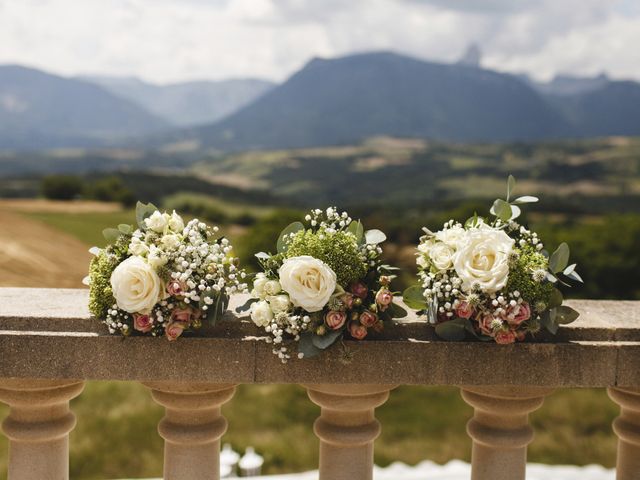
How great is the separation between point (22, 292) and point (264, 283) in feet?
5.25

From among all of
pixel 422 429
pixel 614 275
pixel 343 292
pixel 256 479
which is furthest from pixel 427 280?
pixel 614 275

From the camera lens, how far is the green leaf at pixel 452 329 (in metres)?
3.20

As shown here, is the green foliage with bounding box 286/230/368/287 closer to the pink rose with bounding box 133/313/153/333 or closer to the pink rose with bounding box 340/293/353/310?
the pink rose with bounding box 340/293/353/310

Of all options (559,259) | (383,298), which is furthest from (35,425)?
(559,259)

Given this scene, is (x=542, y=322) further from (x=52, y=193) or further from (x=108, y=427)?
(x=52, y=193)

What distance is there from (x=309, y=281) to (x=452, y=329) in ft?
2.31

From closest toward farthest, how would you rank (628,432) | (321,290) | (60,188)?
(321,290) < (628,432) < (60,188)

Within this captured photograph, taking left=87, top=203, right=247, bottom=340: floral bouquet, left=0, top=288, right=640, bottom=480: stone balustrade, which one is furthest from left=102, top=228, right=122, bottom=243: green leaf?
left=0, top=288, right=640, bottom=480: stone balustrade

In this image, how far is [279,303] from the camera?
315cm

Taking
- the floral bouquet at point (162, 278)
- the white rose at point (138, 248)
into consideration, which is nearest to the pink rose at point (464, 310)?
the floral bouquet at point (162, 278)

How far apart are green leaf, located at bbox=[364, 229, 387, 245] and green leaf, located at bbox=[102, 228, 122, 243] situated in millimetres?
1207

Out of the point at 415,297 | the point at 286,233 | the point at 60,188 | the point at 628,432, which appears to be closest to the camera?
the point at 415,297

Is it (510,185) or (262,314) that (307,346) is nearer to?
(262,314)

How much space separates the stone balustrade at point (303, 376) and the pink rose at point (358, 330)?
60mm
